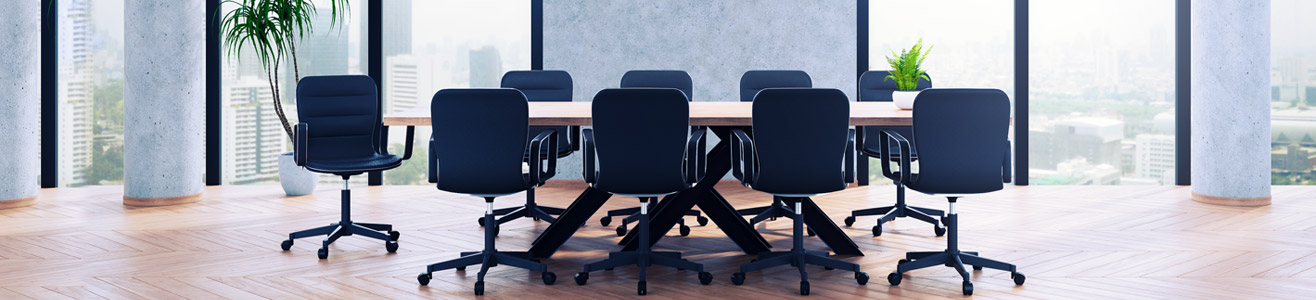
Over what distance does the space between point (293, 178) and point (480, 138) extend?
3465 millimetres

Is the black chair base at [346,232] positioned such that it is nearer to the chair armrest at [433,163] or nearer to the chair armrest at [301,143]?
the chair armrest at [301,143]

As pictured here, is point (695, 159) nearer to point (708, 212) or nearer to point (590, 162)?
point (590, 162)

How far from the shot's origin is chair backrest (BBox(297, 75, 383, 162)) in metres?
5.15

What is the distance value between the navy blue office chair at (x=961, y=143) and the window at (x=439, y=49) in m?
4.37

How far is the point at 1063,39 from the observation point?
25.4 feet

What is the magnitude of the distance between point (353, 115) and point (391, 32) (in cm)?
272

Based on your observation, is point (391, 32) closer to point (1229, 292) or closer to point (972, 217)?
point (972, 217)

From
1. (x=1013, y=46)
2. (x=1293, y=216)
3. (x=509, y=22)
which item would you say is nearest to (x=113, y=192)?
(x=509, y=22)

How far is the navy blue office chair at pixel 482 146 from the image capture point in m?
4.08

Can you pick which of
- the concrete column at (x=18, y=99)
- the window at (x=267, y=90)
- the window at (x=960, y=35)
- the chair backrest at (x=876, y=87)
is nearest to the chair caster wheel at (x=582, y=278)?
the chair backrest at (x=876, y=87)

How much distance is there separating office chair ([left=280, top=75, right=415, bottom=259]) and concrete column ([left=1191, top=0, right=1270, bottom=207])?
482cm

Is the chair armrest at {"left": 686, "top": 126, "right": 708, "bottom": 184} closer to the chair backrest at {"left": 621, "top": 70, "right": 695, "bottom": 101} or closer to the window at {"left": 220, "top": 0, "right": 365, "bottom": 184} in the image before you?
the chair backrest at {"left": 621, "top": 70, "right": 695, "bottom": 101}

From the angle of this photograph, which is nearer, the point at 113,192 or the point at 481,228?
the point at 481,228

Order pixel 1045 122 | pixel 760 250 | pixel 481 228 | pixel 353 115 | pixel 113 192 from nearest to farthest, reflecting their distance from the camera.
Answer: pixel 760 250, pixel 353 115, pixel 481 228, pixel 113 192, pixel 1045 122
